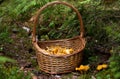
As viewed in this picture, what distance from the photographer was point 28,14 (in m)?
5.57

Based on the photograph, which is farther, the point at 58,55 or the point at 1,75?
the point at 58,55

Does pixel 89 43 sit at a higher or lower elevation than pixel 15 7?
lower

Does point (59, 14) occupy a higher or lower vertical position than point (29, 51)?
higher

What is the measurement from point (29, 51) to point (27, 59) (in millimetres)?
252

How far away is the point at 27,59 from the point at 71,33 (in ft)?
2.50

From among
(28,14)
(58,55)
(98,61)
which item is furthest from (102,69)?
(28,14)

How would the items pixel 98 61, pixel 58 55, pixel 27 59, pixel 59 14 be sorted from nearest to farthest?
pixel 58 55, pixel 98 61, pixel 27 59, pixel 59 14

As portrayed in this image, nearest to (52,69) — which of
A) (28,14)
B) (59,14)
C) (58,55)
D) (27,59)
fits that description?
(58,55)

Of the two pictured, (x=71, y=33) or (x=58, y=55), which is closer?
(x=58, y=55)

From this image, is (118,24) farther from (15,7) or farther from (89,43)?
(15,7)

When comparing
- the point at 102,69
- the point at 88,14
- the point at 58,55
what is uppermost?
the point at 88,14

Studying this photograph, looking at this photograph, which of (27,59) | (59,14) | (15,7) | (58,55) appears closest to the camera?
(58,55)

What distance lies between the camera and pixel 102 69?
3918 mm

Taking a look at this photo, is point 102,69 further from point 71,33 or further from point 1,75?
point 1,75
